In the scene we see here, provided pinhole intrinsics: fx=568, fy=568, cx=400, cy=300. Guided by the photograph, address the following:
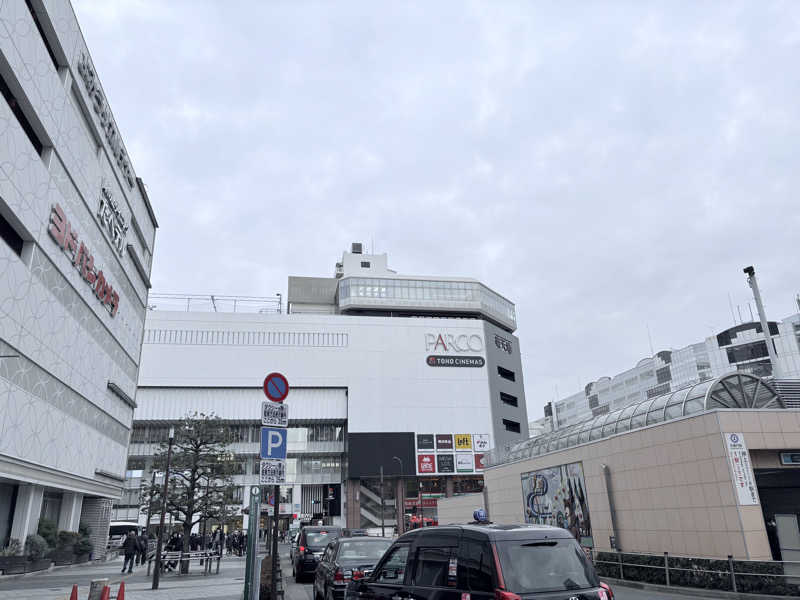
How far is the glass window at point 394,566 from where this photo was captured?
670cm

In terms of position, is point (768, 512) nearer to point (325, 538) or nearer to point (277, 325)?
point (325, 538)

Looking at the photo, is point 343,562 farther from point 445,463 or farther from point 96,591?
point 445,463

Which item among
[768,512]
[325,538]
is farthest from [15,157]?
[768,512]

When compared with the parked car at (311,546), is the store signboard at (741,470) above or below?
above

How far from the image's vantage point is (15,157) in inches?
725

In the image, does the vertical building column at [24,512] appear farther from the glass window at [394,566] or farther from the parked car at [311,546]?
the glass window at [394,566]

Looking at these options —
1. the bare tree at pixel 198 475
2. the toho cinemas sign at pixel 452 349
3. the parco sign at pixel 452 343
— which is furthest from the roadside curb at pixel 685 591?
the parco sign at pixel 452 343

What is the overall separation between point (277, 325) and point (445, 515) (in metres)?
35.2

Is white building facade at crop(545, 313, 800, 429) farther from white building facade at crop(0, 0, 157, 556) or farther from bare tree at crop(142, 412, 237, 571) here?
white building facade at crop(0, 0, 157, 556)

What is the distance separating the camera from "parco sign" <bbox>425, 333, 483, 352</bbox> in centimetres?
7156

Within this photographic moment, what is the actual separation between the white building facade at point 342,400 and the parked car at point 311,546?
1766 inches

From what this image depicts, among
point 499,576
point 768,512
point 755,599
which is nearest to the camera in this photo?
point 499,576

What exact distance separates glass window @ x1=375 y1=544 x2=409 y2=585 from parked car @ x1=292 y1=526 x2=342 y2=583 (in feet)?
39.4

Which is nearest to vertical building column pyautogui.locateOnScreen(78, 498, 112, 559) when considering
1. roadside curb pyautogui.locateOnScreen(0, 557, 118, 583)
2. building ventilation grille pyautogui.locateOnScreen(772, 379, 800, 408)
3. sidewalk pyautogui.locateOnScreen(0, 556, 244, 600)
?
roadside curb pyautogui.locateOnScreen(0, 557, 118, 583)
